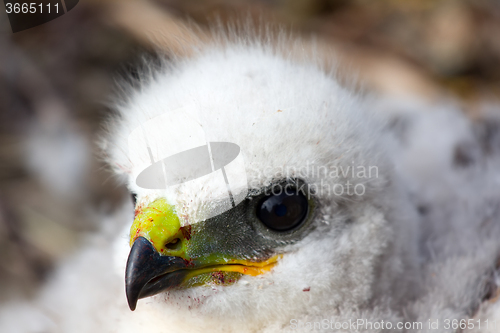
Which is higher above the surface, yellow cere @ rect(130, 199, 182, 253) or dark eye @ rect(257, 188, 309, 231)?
yellow cere @ rect(130, 199, 182, 253)

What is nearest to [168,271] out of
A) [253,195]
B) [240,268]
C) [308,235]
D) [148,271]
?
[148,271]

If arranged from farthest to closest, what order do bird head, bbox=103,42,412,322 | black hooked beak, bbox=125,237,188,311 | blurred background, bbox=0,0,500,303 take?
blurred background, bbox=0,0,500,303, bird head, bbox=103,42,412,322, black hooked beak, bbox=125,237,188,311

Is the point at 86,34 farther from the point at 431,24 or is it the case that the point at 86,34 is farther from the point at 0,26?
the point at 431,24

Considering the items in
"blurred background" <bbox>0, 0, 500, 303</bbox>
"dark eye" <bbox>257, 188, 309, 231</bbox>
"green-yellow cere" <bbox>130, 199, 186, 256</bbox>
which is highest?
"green-yellow cere" <bbox>130, 199, 186, 256</bbox>

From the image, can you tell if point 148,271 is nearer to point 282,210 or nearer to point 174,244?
point 174,244

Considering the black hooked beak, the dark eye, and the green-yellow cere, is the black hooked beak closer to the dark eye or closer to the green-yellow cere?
the green-yellow cere

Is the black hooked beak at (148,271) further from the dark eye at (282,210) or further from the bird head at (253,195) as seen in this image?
the dark eye at (282,210)

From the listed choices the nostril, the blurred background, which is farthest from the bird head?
the blurred background
